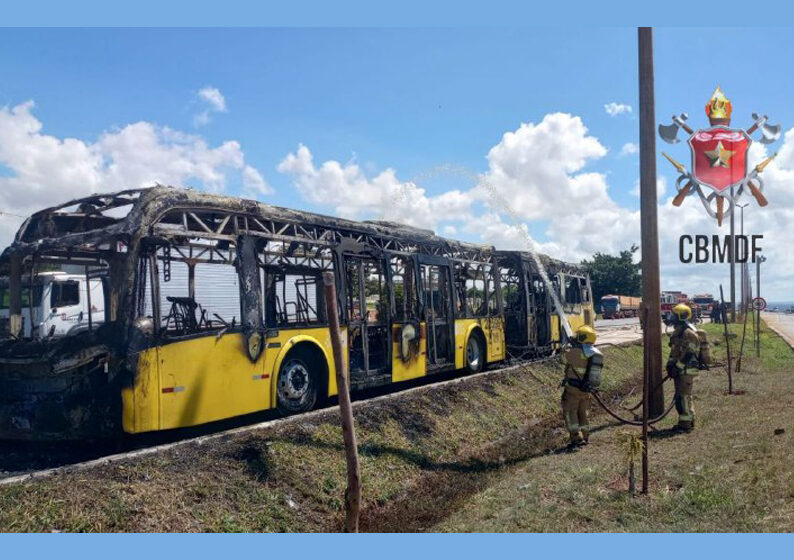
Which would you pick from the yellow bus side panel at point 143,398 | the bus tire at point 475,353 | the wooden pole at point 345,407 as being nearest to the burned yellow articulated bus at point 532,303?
the bus tire at point 475,353

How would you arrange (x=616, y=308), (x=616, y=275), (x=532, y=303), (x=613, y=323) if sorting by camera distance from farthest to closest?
(x=616, y=275)
(x=616, y=308)
(x=613, y=323)
(x=532, y=303)

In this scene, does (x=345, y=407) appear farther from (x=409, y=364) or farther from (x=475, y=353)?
(x=475, y=353)

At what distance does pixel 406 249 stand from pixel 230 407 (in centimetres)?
527

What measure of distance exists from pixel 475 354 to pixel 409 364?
11.4ft

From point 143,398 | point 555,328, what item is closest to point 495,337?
point 555,328

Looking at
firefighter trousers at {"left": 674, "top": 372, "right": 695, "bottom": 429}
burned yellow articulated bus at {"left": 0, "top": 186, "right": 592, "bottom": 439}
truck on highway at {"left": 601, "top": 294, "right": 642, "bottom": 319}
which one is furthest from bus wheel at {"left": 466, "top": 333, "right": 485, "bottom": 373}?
truck on highway at {"left": 601, "top": 294, "right": 642, "bottom": 319}

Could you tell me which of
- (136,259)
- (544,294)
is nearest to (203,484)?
(136,259)

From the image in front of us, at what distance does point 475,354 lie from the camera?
14812 mm

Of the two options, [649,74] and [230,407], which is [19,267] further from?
[649,74]

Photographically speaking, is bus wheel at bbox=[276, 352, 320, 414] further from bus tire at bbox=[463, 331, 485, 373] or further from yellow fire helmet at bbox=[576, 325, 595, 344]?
bus tire at bbox=[463, 331, 485, 373]

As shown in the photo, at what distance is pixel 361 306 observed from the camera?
1054 cm

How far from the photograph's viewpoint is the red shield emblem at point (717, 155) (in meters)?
11.4

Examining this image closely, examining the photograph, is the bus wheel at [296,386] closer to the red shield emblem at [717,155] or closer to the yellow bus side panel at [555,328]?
the red shield emblem at [717,155]

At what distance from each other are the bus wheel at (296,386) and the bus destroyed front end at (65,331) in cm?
235
